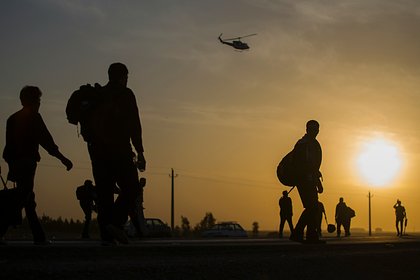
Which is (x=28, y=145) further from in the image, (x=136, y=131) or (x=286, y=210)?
(x=286, y=210)

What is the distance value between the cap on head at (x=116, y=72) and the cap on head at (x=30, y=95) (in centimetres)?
165

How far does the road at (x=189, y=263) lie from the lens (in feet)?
15.6

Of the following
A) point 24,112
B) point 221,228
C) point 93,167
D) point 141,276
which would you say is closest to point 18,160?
point 24,112

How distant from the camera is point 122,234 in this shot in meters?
8.12

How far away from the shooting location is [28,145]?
9117 millimetres

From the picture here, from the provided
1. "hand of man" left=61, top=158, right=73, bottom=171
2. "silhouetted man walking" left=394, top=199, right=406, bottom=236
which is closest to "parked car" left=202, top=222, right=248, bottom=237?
"silhouetted man walking" left=394, top=199, right=406, bottom=236

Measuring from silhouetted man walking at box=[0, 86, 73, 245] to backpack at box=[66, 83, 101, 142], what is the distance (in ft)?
3.71

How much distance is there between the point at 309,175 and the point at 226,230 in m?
39.3

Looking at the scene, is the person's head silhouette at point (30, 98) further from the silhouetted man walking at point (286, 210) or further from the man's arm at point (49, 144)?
the silhouetted man walking at point (286, 210)

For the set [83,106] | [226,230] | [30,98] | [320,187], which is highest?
[30,98]

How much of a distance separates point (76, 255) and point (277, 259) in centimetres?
206

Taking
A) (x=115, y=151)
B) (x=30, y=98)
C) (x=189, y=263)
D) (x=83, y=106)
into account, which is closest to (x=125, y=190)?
(x=115, y=151)

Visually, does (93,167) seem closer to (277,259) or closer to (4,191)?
(4,191)

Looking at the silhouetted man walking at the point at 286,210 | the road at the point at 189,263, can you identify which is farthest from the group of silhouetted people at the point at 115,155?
the silhouetted man walking at the point at 286,210
